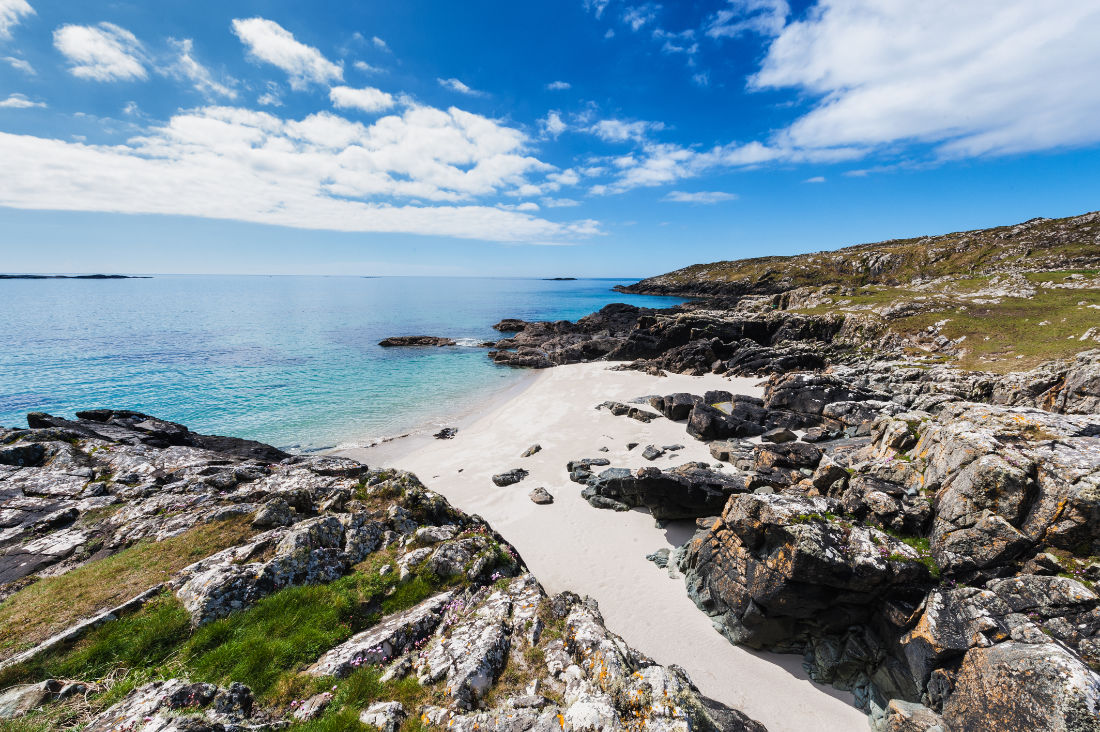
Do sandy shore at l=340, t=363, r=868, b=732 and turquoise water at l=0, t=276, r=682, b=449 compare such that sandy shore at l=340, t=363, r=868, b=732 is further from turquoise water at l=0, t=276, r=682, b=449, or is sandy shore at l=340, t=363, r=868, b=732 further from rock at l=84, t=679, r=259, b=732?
rock at l=84, t=679, r=259, b=732

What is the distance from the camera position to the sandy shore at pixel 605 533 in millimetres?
11570

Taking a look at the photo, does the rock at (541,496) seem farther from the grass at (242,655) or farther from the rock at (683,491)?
the grass at (242,655)

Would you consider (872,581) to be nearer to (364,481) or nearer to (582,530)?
(582,530)

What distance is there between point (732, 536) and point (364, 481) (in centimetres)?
1368

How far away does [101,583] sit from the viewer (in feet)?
29.5

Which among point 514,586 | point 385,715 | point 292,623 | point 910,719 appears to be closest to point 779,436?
point 910,719

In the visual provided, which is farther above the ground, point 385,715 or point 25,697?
point 25,697

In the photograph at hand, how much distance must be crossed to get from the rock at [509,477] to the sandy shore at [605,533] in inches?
19.1

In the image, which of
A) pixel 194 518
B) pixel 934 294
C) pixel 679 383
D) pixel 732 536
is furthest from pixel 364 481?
pixel 934 294

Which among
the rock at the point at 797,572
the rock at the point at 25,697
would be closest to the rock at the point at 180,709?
the rock at the point at 25,697

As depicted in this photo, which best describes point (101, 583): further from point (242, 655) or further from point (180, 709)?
point (180, 709)

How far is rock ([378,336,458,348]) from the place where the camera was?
252 ft

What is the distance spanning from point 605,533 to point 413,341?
68.8 m

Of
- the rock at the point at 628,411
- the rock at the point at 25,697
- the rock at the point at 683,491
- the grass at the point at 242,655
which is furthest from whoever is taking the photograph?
the rock at the point at 628,411
